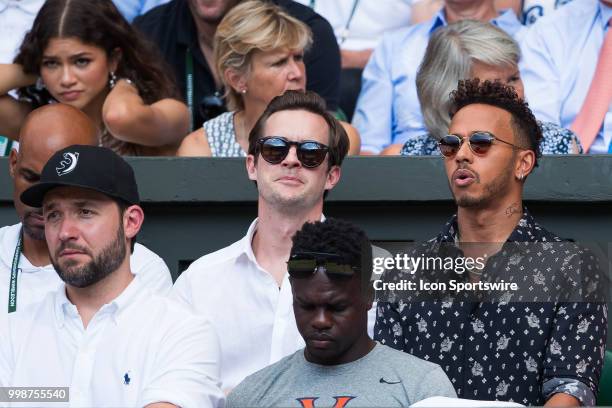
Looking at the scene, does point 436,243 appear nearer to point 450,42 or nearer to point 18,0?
point 450,42

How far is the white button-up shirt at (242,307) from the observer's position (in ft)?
15.9

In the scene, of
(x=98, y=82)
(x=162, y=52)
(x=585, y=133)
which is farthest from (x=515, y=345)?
(x=162, y=52)

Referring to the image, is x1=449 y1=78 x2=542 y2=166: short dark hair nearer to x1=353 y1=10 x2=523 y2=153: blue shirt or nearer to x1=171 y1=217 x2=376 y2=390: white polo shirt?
x1=171 y1=217 x2=376 y2=390: white polo shirt

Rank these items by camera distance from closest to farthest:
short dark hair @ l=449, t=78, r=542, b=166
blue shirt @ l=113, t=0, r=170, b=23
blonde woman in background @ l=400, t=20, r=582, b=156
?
short dark hair @ l=449, t=78, r=542, b=166
blonde woman in background @ l=400, t=20, r=582, b=156
blue shirt @ l=113, t=0, r=170, b=23

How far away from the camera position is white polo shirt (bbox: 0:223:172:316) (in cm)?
508

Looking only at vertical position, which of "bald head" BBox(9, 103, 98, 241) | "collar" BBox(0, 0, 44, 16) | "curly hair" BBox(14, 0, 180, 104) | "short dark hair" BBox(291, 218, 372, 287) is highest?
"collar" BBox(0, 0, 44, 16)

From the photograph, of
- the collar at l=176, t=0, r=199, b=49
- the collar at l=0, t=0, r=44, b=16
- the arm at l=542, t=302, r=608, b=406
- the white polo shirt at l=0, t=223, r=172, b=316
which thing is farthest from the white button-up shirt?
the collar at l=0, t=0, r=44, b=16

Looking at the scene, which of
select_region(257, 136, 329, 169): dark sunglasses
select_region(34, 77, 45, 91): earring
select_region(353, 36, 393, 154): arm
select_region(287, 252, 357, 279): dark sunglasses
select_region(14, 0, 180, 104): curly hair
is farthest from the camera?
select_region(353, 36, 393, 154): arm

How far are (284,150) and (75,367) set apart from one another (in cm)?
118

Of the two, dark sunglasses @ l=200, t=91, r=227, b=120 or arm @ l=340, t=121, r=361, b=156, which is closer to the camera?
arm @ l=340, t=121, r=361, b=156

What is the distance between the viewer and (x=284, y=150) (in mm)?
4977

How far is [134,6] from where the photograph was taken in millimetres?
7391

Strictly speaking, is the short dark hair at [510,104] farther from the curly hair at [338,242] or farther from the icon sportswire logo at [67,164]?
the icon sportswire logo at [67,164]

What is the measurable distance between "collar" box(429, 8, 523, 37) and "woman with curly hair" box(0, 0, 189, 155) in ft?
4.97
